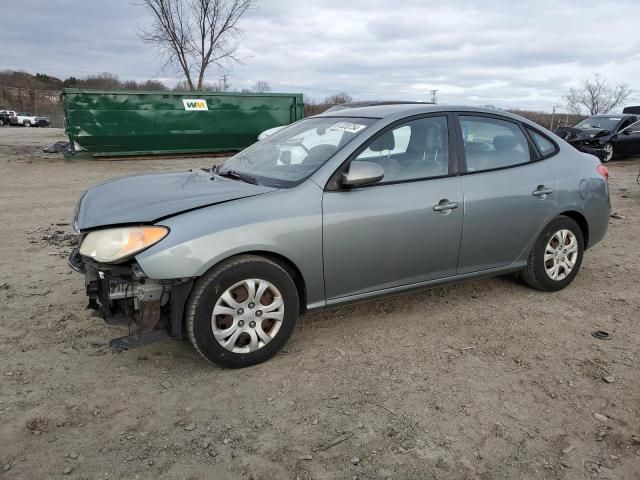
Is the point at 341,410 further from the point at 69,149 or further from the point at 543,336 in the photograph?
the point at 69,149

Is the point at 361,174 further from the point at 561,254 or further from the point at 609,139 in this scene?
the point at 609,139

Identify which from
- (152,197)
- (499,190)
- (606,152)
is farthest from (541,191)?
(606,152)

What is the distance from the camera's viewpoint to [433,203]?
3.60 m

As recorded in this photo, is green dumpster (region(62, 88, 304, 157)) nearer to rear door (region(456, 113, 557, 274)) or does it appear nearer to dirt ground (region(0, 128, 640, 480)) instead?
dirt ground (region(0, 128, 640, 480))

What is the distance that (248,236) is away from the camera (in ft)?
9.73

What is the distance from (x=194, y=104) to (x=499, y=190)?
1235 centimetres

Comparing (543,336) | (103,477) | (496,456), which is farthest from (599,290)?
(103,477)

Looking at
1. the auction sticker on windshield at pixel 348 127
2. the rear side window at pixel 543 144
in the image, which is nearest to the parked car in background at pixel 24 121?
the auction sticker on windshield at pixel 348 127

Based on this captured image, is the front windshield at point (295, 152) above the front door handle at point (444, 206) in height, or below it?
above

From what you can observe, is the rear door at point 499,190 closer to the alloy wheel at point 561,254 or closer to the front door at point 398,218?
the front door at point 398,218

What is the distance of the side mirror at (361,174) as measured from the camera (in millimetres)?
3207

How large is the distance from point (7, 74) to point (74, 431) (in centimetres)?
9329

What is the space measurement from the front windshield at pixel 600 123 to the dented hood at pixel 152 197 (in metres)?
15.9

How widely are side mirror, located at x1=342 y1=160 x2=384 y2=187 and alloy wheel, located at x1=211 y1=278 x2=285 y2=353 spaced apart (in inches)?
32.8
